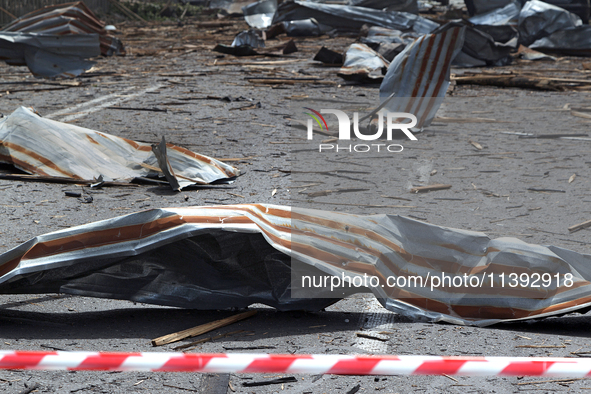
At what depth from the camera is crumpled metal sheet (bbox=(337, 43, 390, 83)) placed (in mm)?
11344

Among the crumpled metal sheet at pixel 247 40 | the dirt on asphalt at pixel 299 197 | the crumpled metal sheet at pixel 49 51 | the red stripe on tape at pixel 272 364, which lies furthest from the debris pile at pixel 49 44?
the red stripe on tape at pixel 272 364

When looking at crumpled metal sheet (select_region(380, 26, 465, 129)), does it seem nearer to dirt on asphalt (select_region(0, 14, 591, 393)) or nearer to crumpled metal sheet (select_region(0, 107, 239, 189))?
dirt on asphalt (select_region(0, 14, 591, 393))

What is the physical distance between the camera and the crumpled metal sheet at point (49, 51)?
441 inches

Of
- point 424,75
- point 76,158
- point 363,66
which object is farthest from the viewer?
point 363,66

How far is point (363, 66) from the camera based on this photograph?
11.8m

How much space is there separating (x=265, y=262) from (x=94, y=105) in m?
6.92

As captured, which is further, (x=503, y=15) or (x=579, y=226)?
(x=503, y=15)

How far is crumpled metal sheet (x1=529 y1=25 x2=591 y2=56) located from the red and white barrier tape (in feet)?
54.5

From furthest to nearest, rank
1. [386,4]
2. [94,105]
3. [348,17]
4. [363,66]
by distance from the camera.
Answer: [386,4] < [348,17] < [363,66] < [94,105]

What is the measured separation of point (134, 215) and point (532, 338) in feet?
7.09

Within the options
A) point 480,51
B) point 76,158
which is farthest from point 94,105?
point 480,51

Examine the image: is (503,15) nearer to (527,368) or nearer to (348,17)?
(348,17)

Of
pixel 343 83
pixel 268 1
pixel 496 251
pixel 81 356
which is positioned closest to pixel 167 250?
pixel 81 356

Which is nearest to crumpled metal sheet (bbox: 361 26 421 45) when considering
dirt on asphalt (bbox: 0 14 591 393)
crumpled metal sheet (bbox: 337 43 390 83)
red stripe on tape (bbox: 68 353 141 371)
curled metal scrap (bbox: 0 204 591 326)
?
crumpled metal sheet (bbox: 337 43 390 83)
